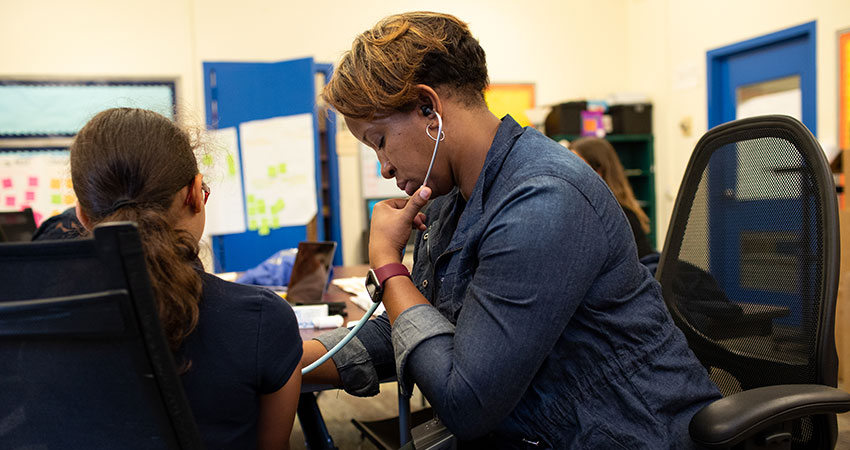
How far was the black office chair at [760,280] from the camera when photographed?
976mm

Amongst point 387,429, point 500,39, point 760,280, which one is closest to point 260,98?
point 500,39

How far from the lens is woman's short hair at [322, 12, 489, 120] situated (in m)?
0.97

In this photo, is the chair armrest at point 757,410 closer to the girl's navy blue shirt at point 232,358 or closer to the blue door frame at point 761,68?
the girl's navy blue shirt at point 232,358

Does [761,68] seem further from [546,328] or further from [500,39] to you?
[546,328]

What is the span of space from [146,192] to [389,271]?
1.19 ft

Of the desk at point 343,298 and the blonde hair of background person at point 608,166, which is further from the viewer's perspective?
the blonde hair of background person at point 608,166

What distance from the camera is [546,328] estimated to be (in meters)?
0.84

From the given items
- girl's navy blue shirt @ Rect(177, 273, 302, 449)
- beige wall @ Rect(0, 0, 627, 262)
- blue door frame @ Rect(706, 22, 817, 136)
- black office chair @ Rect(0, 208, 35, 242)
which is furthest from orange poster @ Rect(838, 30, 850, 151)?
black office chair @ Rect(0, 208, 35, 242)

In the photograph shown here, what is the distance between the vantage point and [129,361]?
70cm

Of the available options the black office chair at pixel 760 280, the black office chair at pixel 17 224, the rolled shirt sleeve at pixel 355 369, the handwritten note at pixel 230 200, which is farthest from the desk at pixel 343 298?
the handwritten note at pixel 230 200

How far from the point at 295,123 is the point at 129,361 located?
381cm

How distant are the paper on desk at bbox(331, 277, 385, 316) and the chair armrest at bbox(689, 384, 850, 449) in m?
0.88

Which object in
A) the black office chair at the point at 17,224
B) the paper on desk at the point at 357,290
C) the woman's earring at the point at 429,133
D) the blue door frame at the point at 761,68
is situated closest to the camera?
the woman's earring at the point at 429,133

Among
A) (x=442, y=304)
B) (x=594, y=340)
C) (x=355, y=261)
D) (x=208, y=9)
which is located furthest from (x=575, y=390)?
(x=208, y=9)
